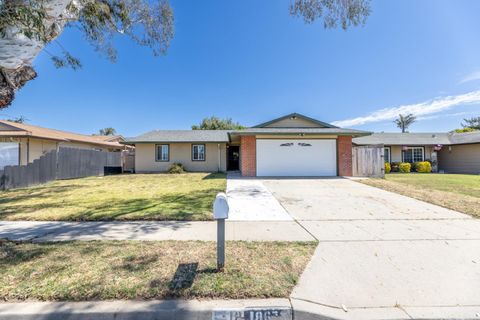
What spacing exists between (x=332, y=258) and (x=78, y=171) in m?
17.5

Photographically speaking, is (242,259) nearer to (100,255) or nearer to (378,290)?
(378,290)

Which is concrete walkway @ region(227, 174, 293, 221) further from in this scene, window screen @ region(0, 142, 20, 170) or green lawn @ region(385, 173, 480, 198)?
window screen @ region(0, 142, 20, 170)

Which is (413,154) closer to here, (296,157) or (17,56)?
(296,157)

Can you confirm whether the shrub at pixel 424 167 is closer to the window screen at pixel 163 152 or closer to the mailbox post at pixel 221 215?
the window screen at pixel 163 152

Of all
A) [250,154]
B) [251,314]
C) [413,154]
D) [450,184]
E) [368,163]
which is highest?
[413,154]

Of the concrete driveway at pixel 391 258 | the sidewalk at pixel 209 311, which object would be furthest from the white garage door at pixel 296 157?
the sidewalk at pixel 209 311

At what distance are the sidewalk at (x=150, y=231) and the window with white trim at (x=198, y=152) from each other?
14.6 m

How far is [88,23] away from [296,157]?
40.0ft

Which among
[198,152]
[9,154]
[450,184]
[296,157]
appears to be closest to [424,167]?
[450,184]

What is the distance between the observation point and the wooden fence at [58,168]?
36.2ft

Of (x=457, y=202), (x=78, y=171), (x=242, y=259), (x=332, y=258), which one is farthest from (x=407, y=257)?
(x=78, y=171)

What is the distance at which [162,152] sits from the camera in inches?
783

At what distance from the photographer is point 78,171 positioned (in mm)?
15867

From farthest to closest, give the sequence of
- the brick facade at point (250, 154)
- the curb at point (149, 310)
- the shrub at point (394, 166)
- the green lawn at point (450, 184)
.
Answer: the shrub at point (394, 166), the brick facade at point (250, 154), the green lawn at point (450, 184), the curb at point (149, 310)
